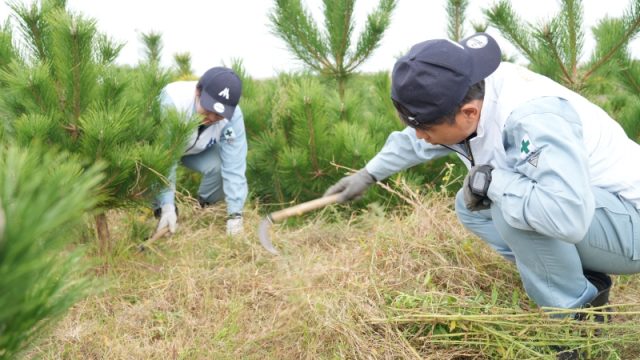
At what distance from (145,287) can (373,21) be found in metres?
2.04

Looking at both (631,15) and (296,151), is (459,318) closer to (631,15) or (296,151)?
(296,151)

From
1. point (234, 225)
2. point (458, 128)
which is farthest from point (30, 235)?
point (234, 225)

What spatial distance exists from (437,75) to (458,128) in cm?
19

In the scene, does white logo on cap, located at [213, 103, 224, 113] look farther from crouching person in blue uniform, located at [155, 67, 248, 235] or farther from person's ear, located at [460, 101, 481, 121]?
person's ear, located at [460, 101, 481, 121]

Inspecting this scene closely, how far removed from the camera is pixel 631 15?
123 inches

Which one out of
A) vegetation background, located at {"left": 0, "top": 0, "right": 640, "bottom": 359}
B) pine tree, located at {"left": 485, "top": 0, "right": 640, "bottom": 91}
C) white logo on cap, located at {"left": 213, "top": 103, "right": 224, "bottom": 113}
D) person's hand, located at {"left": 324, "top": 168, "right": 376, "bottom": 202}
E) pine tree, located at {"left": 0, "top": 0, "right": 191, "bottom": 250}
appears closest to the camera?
vegetation background, located at {"left": 0, "top": 0, "right": 640, "bottom": 359}

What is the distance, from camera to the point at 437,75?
61.5 inches

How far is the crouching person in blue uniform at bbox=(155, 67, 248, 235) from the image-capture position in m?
2.87

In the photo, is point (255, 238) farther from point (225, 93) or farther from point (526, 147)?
point (526, 147)

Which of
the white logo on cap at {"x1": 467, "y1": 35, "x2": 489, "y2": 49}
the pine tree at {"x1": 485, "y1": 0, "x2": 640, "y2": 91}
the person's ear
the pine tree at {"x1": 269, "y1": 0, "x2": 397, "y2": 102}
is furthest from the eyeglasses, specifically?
the pine tree at {"x1": 269, "y1": 0, "x2": 397, "y2": 102}

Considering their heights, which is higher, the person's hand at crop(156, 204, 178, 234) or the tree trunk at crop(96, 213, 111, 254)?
the tree trunk at crop(96, 213, 111, 254)

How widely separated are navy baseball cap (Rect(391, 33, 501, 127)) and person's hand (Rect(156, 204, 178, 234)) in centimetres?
158

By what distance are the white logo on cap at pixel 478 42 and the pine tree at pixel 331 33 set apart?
1.91 meters

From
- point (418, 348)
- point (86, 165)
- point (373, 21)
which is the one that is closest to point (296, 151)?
point (373, 21)
